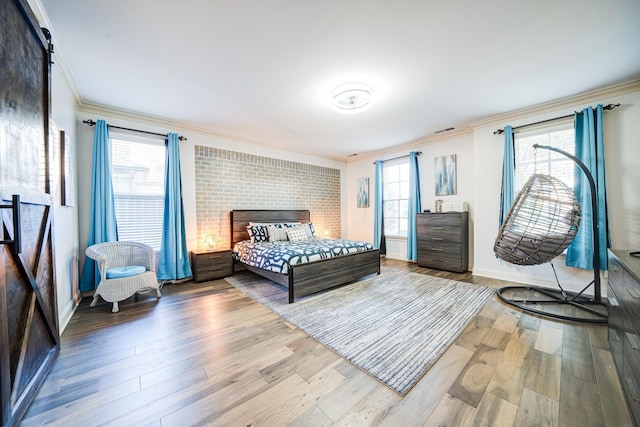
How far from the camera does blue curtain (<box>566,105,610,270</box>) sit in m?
2.87

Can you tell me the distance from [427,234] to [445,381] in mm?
3443

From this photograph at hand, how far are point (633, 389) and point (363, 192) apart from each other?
5302 millimetres

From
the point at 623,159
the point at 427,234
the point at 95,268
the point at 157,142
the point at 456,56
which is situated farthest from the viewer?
the point at 427,234

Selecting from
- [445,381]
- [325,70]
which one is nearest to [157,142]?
[325,70]

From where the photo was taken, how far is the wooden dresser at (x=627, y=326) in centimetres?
119

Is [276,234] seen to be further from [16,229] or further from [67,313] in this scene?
[16,229]

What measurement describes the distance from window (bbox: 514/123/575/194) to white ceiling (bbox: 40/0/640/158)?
1.72 feet

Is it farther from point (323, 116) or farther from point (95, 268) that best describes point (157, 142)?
point (323, 116)

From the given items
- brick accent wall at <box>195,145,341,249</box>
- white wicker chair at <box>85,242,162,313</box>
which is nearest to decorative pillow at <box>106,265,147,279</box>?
white wicker chair at <box>85,242,162,313</box>

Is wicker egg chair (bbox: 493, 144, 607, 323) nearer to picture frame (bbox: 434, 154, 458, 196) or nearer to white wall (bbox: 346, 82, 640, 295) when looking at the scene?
white wall (bbox: 346, 82, 640, 295)

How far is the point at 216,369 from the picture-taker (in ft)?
5.49

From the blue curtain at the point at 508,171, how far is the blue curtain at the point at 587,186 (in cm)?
68

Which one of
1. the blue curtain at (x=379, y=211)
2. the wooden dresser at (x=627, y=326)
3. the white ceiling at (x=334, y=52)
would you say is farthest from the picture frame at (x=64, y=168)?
the blue curtain at (x=379, y=211)

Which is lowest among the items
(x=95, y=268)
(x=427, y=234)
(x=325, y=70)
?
(x=95, y=268)
